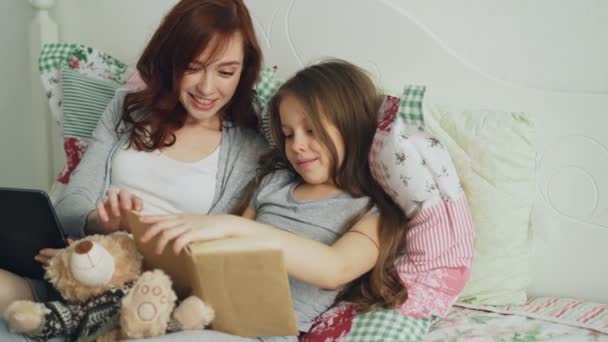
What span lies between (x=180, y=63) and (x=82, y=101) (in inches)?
17.6

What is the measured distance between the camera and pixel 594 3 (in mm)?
1224

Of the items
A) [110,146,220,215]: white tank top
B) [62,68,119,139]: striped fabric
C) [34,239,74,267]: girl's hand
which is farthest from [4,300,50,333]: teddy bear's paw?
[62,68,119,139]: striped fabric

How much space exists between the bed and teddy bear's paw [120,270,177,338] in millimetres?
478

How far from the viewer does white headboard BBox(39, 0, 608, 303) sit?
3.88 ft

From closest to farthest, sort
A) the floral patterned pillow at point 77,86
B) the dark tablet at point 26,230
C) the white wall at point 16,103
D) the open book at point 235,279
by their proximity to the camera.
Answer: the open book at point 235,279, the dark tablet at point 26,230, the floral patterned pillow at point 77,86, the white wall at point 16,103

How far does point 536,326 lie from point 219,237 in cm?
63

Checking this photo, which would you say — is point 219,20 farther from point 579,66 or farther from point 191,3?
point 579,66

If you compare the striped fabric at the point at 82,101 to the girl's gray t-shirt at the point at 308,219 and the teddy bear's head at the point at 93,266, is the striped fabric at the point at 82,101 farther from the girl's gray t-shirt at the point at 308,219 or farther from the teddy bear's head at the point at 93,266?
the teddy bear's head at the point at 93,266

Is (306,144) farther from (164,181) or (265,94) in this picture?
(164,181)

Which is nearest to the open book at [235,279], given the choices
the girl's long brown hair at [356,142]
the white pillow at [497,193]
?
the girl's long brown hair at [356,142]

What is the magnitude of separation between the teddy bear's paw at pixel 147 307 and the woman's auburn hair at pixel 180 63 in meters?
0.52

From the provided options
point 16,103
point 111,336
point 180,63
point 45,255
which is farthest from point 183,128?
point 16,103

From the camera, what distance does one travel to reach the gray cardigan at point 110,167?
47.0 inches

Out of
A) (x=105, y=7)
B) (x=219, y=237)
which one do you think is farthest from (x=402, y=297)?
(x=105, y=7)
